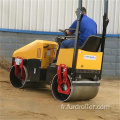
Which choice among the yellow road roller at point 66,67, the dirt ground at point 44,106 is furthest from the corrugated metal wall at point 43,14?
the dirt ground at point 44,106

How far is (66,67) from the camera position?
539 cm

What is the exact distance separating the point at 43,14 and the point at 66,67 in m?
4.35

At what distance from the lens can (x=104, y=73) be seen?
30.6ft

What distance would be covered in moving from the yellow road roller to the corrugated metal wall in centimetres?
295

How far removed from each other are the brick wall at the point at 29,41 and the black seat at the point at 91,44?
3.69 meters

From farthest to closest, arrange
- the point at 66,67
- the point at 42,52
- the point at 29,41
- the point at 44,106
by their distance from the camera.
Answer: the point at 29,41
the point at 42,52
the point at 66,67
the point at 44,106

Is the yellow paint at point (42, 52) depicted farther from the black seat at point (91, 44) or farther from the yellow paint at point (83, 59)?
the black seat at point (91, 44)

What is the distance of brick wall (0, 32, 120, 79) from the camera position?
925cm

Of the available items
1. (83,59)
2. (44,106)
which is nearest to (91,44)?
(83,59)

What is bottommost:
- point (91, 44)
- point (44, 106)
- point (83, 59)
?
point (44, 106)

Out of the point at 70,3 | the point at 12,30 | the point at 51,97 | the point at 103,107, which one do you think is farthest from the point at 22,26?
the point at 103,107

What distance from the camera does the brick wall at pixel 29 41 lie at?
925 cm

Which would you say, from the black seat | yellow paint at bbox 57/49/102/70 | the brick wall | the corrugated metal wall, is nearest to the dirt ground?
yellow paint at bbox 57/49/102/70

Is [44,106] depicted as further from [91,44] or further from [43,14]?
[43,14]
